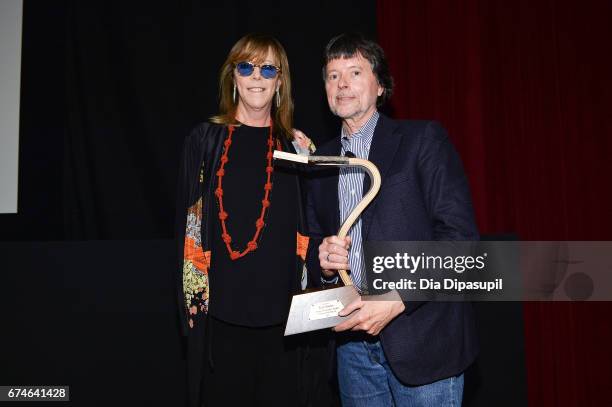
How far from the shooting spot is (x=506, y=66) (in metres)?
2.27

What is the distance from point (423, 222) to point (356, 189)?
199mm

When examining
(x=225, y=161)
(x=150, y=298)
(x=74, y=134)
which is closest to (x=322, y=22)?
(x=225, y=161)

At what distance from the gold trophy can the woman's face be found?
1.69ft

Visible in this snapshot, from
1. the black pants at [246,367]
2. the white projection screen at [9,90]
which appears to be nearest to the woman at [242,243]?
the black pants at [246,367]

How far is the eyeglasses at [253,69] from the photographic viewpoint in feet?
4.63

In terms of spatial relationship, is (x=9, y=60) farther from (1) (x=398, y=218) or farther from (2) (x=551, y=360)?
(2) (x=551, y=360)

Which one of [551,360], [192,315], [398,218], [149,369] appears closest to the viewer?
[398,218]

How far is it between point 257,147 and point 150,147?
104cm

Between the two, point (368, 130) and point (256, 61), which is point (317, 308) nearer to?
point (368, 130)

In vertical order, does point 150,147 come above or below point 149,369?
above

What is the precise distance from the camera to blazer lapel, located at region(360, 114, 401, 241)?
1.10m

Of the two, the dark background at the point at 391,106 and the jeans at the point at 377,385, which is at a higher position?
the dark background at the point at 391,106

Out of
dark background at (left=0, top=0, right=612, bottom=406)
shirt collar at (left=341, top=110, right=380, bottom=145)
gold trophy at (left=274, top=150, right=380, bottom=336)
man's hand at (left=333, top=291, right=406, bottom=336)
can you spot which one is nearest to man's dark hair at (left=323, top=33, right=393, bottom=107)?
shirt collar at (left=341, top=110, right=380, bottom=145)

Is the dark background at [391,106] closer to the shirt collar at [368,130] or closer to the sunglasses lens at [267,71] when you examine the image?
the sunglasses lens at [267,71]
